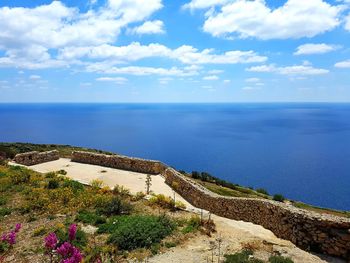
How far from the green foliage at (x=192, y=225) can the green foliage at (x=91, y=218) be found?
317 cm

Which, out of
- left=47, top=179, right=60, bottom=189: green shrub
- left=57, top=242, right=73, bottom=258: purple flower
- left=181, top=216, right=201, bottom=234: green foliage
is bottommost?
left=181, top=216, right=201, bottom=234: green foliage

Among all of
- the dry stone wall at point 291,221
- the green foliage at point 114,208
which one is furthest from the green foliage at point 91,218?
the dry stone wall at point 291,221

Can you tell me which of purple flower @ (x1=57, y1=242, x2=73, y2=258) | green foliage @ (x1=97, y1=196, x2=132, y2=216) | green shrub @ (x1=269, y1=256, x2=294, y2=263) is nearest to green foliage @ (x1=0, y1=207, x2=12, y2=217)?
green foliage @ (x1=97, y1=196, x2=132, y2=216)

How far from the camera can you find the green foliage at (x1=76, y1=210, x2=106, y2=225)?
37.8 ft

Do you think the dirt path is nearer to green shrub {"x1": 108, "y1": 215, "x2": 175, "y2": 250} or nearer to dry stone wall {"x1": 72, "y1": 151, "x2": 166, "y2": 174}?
green shrub {"x1": 108, "y1": 215, "x2": 175, "y2": 250}

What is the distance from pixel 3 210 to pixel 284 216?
37.4 feet

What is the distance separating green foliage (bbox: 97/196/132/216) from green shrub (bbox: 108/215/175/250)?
4.36ft

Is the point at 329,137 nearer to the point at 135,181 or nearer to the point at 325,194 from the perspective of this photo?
the point at 325,194

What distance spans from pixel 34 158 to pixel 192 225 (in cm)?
1723

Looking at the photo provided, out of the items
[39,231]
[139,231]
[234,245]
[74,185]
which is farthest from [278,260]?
[74,185]

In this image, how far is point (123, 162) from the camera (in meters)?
22.3

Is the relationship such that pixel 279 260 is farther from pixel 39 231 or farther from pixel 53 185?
pixel 53 185

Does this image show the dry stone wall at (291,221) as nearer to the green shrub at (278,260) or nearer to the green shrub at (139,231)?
the green shrub at (278,260)

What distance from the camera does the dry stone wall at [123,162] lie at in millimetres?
21438
